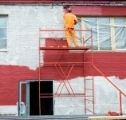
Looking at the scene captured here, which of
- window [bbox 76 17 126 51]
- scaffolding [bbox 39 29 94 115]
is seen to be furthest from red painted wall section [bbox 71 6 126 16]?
scaffolding [bbox 39 29 94 115]

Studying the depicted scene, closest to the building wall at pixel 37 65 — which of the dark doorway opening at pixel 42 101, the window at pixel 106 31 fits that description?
the window at pixel 106 31

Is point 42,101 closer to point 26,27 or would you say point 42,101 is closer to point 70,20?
point 26,27

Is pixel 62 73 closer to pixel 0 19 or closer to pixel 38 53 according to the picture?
pixel 38 53

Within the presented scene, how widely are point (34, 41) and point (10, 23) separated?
1290 mm

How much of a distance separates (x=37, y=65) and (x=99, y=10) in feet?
11.8

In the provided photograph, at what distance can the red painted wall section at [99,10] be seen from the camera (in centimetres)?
1405

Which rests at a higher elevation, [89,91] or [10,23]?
[10,23]

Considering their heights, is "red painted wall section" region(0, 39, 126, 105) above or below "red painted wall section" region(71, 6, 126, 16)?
below

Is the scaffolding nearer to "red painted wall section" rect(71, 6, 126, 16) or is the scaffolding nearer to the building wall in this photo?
the building wall

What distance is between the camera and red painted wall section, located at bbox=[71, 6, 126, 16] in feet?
46.1

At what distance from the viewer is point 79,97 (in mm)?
13484

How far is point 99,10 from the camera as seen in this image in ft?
46.4

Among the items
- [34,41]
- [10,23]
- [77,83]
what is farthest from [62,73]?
[10,23]

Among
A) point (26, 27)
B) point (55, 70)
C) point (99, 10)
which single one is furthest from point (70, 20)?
point (55, 70)
